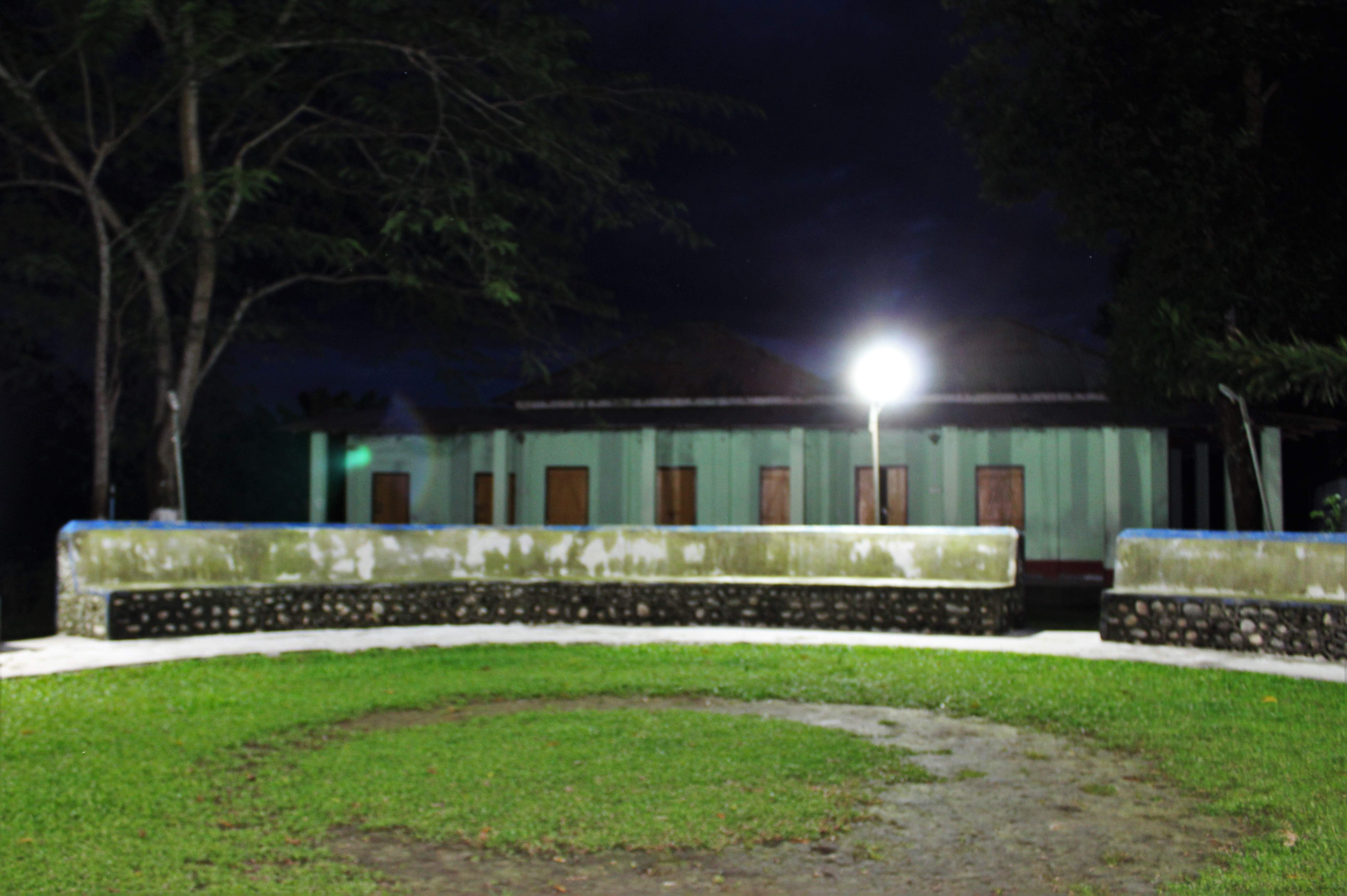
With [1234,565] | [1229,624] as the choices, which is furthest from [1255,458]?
[1229,624]

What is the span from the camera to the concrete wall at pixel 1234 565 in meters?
11.1

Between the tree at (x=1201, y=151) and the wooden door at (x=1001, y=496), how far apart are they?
10.5ft

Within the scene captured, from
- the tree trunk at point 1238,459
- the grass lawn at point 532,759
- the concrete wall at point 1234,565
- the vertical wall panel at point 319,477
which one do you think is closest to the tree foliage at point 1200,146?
the tree trunk at point 1238,459

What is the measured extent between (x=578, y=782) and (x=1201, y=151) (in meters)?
15.1

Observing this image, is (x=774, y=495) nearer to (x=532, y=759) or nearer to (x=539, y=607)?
(x=539, y=607)

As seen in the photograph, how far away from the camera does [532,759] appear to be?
668 centimetres

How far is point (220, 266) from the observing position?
24734mm

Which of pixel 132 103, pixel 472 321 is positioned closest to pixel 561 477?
pixel 472 321

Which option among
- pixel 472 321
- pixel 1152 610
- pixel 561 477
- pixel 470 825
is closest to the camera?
pixel 470 825

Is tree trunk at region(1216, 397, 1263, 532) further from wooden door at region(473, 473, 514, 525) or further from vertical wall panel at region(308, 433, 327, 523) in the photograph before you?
vertical wall panel at region(308, 433, 327, 523)

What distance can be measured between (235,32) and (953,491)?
1537 centimetres

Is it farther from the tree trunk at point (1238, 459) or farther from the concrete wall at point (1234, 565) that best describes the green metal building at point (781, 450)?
the concrete wall at point (1234, 565)

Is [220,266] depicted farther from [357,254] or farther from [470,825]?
[470,825]

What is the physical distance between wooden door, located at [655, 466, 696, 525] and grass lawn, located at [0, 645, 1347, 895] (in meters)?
14.2
